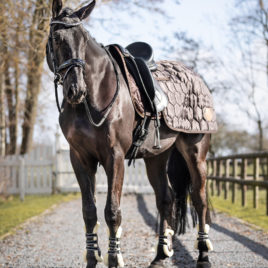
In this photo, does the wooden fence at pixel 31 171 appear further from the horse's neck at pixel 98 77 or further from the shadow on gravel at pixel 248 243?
the horse's neck at pixel 98 77

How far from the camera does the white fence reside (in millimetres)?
12156

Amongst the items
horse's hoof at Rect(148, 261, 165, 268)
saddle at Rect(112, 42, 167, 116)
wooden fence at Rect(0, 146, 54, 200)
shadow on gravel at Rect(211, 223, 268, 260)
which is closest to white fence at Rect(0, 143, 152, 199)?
wooden fence at Rect(0, 146, 54, 200)

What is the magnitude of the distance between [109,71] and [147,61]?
0.96m

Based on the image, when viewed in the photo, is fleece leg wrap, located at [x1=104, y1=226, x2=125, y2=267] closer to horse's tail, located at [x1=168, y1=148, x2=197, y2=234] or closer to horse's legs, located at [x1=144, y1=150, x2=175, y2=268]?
horse's legs, located at [x1=144, y1=150, x2=175, y2=268]

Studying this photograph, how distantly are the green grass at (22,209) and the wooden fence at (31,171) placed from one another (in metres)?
0.36

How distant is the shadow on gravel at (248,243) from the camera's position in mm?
4902

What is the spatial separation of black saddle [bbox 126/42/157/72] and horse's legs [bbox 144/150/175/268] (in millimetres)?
1063

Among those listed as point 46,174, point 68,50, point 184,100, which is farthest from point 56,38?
point 46,174

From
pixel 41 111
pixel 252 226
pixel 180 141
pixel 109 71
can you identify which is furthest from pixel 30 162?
pixel 109 71

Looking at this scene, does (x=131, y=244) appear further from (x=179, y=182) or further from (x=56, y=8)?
(x=56, y=8)

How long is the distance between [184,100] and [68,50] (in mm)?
1897

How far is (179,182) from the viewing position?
4.94m

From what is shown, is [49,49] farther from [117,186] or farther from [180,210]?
[180,210]

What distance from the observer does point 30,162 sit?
1253cm
